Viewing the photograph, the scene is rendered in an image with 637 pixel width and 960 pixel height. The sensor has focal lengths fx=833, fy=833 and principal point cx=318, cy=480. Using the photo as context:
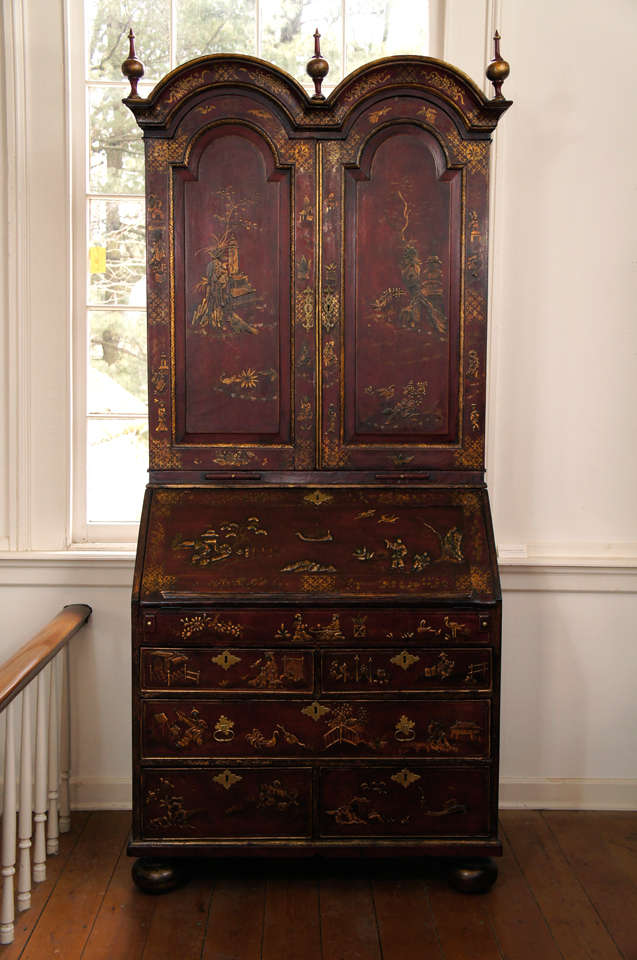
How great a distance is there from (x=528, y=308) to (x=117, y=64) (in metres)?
1.81

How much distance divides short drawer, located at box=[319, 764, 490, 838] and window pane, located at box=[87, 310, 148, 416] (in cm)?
160

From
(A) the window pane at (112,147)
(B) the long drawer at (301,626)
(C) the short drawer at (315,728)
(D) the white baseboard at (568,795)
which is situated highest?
(A) the window pane at (112,147)

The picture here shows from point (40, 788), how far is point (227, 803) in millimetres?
637

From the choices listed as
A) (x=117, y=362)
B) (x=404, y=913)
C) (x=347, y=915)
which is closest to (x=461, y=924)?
(x=404, y=913)

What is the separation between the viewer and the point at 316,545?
2.59 meters

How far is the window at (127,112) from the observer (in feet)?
10.4

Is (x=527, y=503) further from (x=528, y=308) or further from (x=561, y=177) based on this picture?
(x=561, y=177)

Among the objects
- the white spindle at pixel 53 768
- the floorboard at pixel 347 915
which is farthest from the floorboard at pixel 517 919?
the white spindle at pixel 53 768

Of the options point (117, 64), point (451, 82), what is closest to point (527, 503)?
point (451, 82)

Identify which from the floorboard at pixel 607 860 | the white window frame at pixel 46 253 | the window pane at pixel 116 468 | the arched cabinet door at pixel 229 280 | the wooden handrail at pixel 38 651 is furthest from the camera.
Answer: the window pane at pixel 116 468

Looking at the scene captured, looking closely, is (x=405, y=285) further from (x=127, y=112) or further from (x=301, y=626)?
(x=127, y=112)

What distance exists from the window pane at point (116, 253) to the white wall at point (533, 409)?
0.15 m

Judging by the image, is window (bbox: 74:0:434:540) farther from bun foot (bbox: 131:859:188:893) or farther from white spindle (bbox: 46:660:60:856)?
bun foot (bbox: 131:859:188:893)

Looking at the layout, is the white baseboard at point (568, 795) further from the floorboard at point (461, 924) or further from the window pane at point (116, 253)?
the window pane at point (116, 253)
